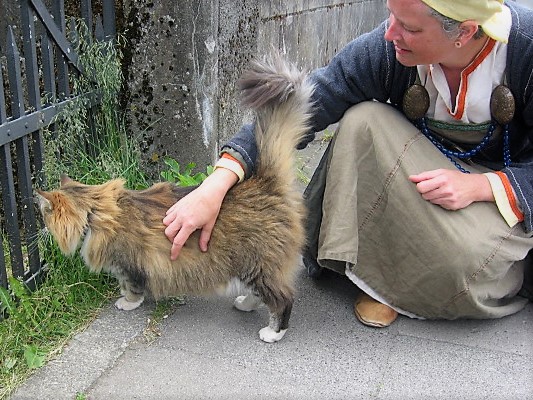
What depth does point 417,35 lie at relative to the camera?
225 cm

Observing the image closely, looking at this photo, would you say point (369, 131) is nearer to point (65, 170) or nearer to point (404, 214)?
point (404, 214)

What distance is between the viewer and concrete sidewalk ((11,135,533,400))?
2.30 meters

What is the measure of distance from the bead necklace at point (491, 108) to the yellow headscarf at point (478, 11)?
258 millimetres

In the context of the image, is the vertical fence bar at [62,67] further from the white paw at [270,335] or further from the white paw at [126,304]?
the white paw at [270,335]

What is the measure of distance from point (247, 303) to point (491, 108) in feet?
4.31

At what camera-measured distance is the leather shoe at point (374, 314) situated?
2.71 meters

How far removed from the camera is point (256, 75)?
251cm

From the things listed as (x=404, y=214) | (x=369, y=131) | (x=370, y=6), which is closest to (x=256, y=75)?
(x=369, y=131)

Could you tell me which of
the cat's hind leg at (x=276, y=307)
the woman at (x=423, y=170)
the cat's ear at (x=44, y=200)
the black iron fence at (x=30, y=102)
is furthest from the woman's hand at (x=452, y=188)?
the black iron fence at (x=30, y=102)

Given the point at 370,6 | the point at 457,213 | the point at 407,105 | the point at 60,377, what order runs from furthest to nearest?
the point at 370,6 < the point at 407,105 < the point at 457,213 < the point at 60,377

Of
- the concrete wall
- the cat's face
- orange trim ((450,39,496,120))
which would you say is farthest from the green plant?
orange trim ((450,39,496,120))

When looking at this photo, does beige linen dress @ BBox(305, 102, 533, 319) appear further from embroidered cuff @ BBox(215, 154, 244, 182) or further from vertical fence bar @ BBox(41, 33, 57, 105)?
vertical fence bar @ BBox(41, 33, 57, 105)

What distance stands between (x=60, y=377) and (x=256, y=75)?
1.37 m

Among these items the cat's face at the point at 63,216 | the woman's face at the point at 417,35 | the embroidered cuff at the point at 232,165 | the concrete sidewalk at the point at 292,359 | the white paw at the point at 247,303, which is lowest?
the concrete sidewalk at the point at 292,359
